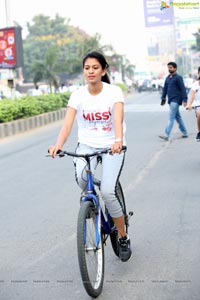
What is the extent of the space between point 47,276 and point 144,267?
750mm

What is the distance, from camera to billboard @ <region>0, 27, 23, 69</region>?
21953 millimetres

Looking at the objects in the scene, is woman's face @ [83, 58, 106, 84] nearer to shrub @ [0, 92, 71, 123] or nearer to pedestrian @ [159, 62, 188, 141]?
pedestrian @ [159, 62, 188, 141]

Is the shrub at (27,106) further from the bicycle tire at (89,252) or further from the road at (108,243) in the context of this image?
the bicycle tire at (89,252)

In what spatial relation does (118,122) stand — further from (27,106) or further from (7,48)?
(7,48)

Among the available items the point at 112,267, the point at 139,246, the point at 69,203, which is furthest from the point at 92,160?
the point at 69,203

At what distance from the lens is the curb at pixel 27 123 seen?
17.2 metres

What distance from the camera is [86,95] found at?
4473mm

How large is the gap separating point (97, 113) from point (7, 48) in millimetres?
18429

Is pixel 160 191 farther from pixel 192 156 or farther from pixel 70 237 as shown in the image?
pixel 192 156

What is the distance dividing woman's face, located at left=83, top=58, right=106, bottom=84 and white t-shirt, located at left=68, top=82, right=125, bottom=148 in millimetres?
96

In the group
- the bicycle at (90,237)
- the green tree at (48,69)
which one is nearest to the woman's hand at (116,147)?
the bicycle at (90,237)

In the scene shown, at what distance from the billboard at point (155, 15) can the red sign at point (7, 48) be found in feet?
31.2

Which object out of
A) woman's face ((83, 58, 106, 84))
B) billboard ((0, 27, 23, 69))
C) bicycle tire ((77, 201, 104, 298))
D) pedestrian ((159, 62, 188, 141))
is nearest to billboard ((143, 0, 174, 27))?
billboard ((0, 27, 23, 69))

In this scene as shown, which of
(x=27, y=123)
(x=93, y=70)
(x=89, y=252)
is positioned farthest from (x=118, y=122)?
(x=27, y=123)
